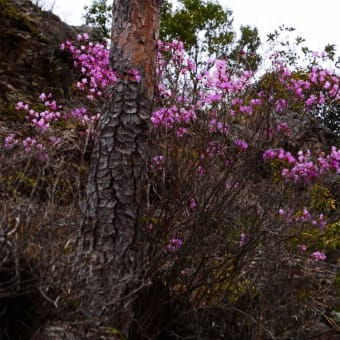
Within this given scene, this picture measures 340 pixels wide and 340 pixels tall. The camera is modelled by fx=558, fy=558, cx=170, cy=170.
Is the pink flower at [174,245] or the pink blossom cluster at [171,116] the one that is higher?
the pink blossom cluster at [171,116]

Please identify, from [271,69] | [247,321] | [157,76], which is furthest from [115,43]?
[247,321]

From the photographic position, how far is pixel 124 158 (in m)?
4.27

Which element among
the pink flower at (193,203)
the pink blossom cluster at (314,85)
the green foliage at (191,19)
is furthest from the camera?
the green foliage at (191,19)

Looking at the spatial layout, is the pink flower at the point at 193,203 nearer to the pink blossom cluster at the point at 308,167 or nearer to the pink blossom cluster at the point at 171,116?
the pink blossom cluster at the point at 171,116

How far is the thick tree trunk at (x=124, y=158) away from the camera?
412cm

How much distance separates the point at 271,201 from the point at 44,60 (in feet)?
18.1

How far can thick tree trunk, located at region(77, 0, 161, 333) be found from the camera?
412cm

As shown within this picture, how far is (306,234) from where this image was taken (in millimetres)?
5750

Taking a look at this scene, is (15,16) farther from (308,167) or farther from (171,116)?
(308,167)

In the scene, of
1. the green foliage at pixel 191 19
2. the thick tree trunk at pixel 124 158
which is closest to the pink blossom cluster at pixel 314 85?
the thick tree trunk at pixel 124 158

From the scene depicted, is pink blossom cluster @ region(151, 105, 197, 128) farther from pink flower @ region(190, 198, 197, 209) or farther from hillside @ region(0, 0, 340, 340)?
pink flower @ region(190, 198, 197, 209)

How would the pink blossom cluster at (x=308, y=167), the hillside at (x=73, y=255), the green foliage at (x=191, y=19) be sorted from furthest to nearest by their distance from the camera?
the green foliage at (x=191, y=19), the pink blossom cluster at (x=308, y=167), the hillside at (x=73, y=255)

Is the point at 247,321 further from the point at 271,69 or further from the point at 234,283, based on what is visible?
the point at 271,69

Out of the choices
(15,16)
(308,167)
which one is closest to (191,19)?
(15,16)
